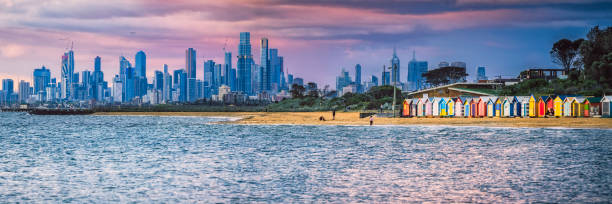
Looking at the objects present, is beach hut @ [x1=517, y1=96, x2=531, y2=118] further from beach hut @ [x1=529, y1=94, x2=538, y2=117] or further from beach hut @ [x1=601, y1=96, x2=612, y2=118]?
beach hut @ [x1=601, y1=96, x2=612, y2=118]

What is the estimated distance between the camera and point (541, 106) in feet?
225

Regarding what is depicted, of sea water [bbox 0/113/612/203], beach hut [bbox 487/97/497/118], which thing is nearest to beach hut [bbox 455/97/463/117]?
beach hut [bbox 487/97/497/118]

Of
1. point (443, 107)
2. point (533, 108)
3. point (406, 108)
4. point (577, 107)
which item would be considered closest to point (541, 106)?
point (533, 108)

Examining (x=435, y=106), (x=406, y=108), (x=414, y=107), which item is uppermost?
(x=435, y=106)

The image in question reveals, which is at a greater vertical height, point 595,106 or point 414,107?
point 595,106

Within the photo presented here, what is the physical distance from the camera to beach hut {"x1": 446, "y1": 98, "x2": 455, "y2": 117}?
76.2 metres

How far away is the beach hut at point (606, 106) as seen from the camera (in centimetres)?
6272

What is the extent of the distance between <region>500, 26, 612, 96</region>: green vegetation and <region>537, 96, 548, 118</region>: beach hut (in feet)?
52.7

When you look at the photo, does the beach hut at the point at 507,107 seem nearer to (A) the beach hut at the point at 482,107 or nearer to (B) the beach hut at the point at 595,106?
(A) the beach hut at the point at 482,107

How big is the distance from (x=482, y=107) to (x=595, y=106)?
13490mm

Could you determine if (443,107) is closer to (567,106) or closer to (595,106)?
(567,106)

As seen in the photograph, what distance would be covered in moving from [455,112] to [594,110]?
689 inches

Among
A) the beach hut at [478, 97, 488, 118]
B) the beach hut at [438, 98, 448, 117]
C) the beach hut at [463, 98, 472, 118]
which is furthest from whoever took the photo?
the beach hut at [438, 98, 448, 117]

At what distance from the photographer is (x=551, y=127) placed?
5831 centimetres
